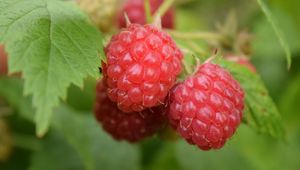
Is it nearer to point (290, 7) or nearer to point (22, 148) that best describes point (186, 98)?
point (22, 148)

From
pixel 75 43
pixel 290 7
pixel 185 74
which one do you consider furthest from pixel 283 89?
pixel 75 43

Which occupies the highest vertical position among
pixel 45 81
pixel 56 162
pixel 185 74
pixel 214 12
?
pixel 45 81

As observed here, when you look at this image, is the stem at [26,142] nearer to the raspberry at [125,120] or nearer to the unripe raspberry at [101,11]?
the unripe raspberry at [101,11]

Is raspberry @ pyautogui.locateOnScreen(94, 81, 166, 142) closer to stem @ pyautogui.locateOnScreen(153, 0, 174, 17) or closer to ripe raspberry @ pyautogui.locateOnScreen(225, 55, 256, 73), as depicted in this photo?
stem @ pyautogui.locateOnScreen(153, 0, 174, 17)

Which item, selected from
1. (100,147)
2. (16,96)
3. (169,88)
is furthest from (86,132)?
(169,88)

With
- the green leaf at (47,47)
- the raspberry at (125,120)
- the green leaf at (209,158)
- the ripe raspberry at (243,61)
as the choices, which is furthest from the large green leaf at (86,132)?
the green leaf at (47,47)

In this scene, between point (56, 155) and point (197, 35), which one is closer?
point (197, 35)

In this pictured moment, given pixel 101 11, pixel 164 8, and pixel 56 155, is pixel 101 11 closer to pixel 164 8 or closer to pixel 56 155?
pixel 164 8
